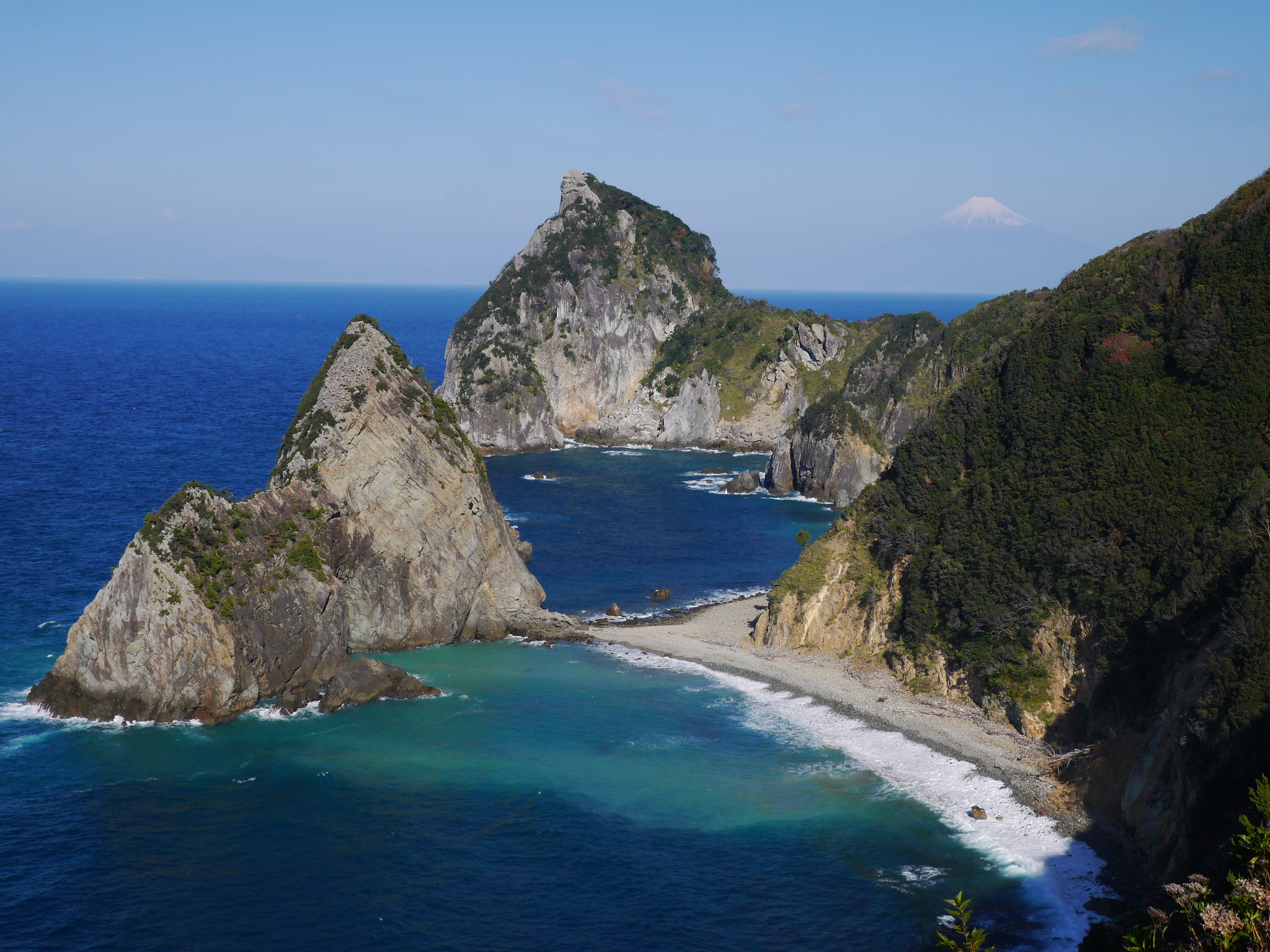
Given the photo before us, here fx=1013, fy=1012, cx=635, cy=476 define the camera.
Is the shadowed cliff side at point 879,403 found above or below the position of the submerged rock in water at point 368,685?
above

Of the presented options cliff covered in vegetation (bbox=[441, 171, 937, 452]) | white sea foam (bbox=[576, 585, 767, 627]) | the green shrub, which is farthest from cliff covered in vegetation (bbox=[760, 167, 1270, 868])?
cliff covered in vegetation (bbox=[441, 171, 937, 452])

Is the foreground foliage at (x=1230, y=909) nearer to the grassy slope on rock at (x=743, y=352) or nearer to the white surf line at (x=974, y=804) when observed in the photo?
the white surf line at (x=974, y=804)

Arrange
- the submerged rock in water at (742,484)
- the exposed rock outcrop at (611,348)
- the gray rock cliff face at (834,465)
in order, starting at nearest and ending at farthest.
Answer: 1. the gray rock cliff face at (834,465)
2. the submerged rock in water at (742,484)
3. the exposed rock outcrop at (611,348)

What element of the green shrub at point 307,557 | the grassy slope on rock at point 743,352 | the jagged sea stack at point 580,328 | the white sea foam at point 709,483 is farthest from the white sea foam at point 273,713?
the grassy slope on rock at point 743,352

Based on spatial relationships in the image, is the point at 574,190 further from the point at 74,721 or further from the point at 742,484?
the point at 74,721

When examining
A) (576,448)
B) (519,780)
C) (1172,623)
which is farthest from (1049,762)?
(576,448)

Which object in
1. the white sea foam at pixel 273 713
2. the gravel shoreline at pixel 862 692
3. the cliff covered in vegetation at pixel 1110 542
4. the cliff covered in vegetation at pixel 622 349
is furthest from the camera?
the cliff covered in vegetation at pixel 622 349

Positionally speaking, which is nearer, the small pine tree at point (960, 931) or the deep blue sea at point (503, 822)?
the small pine tree at point (960, 931)
